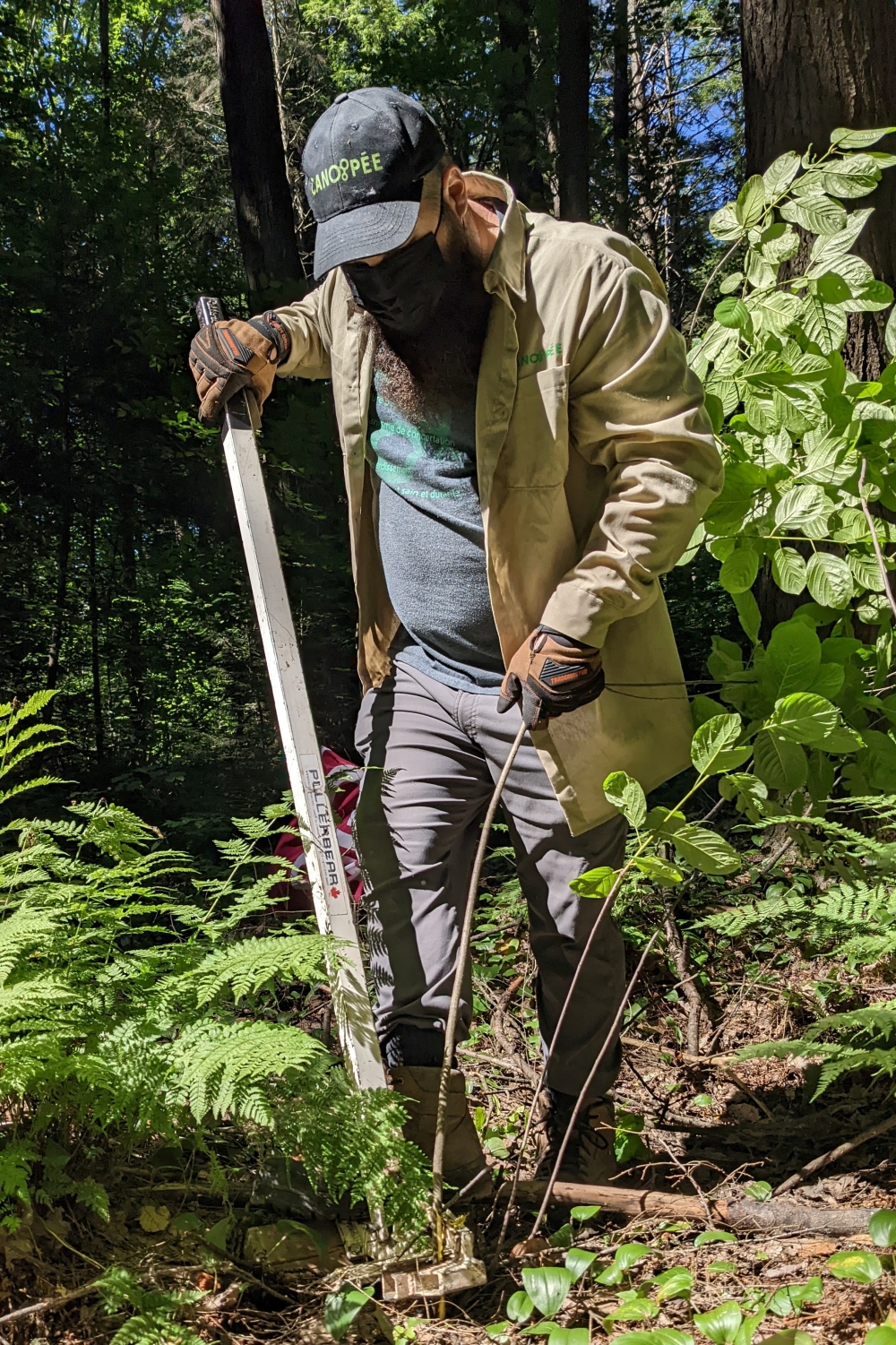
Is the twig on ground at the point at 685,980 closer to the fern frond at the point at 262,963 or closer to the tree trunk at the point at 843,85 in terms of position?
the fern frond at the point at 262,963

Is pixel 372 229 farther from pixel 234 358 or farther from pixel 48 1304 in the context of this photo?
pixel 48 1304

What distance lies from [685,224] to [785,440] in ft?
54.7

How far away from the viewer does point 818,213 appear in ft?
8.11

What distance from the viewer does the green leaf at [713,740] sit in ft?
6.28

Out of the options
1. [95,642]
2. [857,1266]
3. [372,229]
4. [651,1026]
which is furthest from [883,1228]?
[95,642]

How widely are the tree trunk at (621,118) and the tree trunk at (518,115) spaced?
785 millimetres

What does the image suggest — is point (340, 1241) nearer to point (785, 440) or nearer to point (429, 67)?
point (785, 440)

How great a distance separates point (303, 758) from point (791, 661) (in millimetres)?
1109

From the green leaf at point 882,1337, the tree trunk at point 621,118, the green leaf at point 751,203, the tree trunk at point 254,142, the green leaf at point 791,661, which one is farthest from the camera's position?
the tree trunk at point 621,118

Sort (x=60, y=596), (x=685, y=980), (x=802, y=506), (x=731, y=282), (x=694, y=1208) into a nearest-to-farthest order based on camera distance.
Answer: (x=694, y=1208) < (x=802, y=506) < (x=731, y=282) < (x=685, y=980) < (x=60, y=596)

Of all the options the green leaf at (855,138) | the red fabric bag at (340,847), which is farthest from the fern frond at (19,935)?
the green leaf at (855,138)

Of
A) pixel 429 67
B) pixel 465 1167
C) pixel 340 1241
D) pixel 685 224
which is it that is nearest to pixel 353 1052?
pixel 340 1241

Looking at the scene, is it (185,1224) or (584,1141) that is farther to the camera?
(584,1141)

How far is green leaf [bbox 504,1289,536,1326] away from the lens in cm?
175
